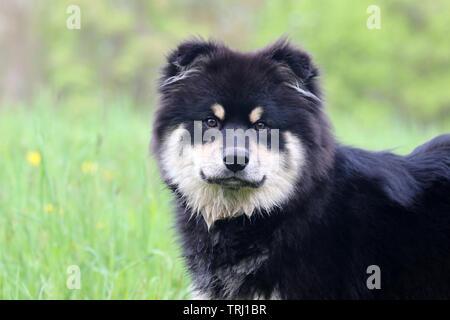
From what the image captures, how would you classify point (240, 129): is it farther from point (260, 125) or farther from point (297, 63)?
point (297, 63)

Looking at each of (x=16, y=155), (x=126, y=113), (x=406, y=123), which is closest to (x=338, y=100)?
(x=406, y=123)

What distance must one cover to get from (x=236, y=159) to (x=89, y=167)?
2344mm

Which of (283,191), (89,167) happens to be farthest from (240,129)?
(89,167)

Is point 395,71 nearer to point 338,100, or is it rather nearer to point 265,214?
point 338,100

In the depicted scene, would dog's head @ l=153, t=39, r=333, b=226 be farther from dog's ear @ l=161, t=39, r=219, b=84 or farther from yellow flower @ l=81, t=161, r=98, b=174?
yellow flower @ l=81, t=161, r=98, b=174

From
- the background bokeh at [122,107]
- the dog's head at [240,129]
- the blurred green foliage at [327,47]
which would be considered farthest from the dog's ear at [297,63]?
the blurred green foliage at [327,47]

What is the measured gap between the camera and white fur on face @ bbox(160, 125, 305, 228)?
11.7 feet

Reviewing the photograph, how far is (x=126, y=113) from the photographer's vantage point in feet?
27.6

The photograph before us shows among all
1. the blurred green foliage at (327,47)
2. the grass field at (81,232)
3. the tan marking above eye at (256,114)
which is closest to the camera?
the tan marking above eye at (256,114)

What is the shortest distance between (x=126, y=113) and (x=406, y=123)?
5.66 m

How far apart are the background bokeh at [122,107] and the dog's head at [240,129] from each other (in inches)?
12.3

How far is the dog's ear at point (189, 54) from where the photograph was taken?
3.84 meters

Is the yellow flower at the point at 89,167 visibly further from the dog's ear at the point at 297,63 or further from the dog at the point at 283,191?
the dog's ear at the point at 297,63

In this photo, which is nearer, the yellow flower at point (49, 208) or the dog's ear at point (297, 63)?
the dog's ear at point (297, 63)
